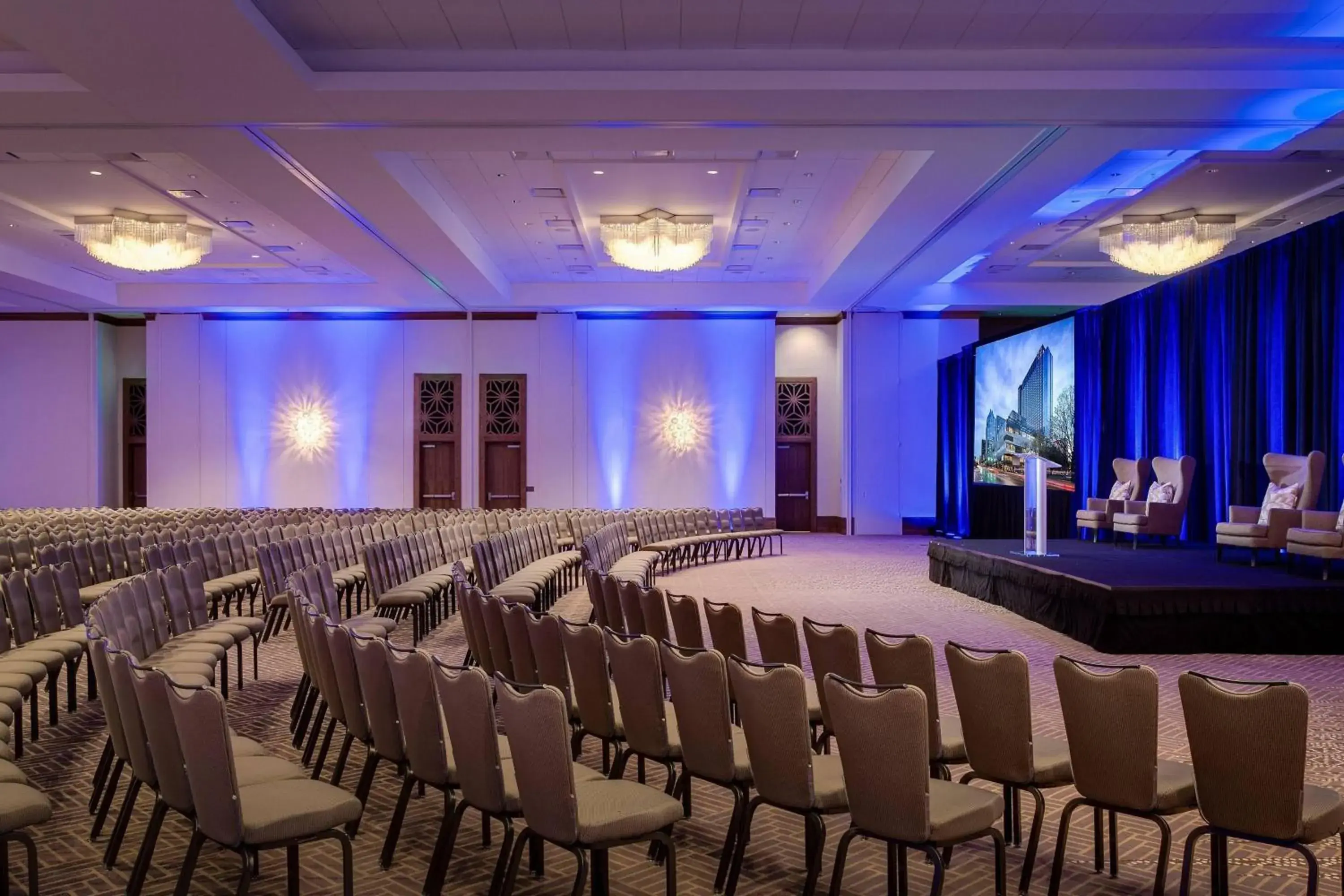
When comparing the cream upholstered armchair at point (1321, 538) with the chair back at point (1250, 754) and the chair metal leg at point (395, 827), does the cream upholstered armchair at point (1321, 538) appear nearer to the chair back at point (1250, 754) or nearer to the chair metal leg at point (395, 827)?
the chair back at point (1250, 754)

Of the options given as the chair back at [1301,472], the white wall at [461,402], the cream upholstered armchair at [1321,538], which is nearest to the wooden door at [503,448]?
the white wall at [461,402]

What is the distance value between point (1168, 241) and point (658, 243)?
20.8 feet

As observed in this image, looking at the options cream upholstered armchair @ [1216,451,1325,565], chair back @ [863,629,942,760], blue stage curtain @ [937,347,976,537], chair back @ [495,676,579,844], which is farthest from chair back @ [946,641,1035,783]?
blue stage curtain @ [937,347,976,537]

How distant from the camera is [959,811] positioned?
3062 millimetres

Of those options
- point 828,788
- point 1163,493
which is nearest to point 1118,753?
point 828,788

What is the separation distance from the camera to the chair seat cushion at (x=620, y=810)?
9.68 feet

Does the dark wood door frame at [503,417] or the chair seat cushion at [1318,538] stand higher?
the dark wood door frame at [503,417]

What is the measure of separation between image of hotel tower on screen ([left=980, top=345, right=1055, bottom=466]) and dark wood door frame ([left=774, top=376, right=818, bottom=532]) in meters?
3.64

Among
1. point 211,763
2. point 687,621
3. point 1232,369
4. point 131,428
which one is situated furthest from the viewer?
point 131,428

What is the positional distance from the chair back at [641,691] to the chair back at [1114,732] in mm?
1490

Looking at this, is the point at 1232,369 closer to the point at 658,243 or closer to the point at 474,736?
the point at 658,243

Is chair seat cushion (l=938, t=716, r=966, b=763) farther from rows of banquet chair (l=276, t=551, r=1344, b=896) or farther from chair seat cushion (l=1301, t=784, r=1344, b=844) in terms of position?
chair seat cushion (l=1301, t=784, r=1344, b=844)

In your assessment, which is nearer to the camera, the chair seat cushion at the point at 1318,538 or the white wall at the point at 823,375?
the chair seat cushion at the point at 1318,538

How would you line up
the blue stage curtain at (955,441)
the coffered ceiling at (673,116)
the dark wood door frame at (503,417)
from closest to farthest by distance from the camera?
the coffered ceiling at (673,116) → the blue stage curtain at (955,441) → the dark wood door frame at (503,417)
